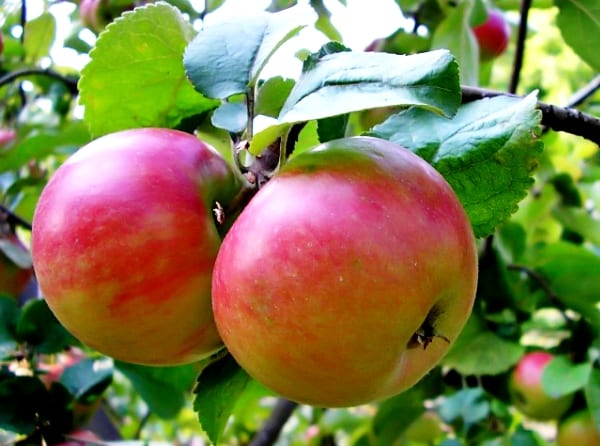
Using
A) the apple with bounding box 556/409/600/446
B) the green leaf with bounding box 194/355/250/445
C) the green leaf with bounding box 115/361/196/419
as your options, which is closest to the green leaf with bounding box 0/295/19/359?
the green leaf with bounding box 115/361/196/419

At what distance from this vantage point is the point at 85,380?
0.82m

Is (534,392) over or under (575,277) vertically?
under

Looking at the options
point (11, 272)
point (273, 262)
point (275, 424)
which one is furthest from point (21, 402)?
point (275, 424)

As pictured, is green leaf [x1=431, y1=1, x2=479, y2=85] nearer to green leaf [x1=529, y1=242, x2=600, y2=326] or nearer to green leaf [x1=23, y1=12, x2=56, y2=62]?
green leaf [x1=529, y1=242, x2=600, y2=326]

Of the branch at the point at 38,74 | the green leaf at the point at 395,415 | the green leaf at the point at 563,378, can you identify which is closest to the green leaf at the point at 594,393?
the green leaf at the point at 563,378

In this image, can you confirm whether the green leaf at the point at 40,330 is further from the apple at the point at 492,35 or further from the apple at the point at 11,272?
the apple at the point at 492,35

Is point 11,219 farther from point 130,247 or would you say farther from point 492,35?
point 492,35

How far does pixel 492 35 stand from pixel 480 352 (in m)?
0.74

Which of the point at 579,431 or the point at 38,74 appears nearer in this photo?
the point at 579,431

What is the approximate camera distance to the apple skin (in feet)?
1.26

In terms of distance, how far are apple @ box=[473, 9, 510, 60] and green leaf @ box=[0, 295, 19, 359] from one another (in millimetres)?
1055

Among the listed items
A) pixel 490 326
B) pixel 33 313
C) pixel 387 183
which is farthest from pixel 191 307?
pixel 490 326

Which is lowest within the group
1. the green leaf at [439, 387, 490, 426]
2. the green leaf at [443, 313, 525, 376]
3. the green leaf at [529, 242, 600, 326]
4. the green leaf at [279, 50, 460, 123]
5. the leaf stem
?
the green leaf at [439, 387, 490, 426]

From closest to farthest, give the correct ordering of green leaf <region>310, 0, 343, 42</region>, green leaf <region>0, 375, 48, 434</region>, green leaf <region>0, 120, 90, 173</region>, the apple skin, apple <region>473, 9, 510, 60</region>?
the apple skin → green leaf <region>0, 375, 48, 434</region> → green leaf <region>0, 120, 90, 173</region> → green leaf <region>310, 0, 343, 42</region> → apple <region>473, 9, 510, 60</region>
